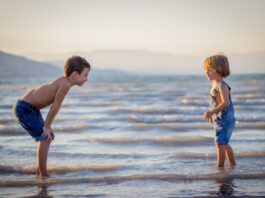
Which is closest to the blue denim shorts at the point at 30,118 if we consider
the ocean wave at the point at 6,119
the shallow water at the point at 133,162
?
the shallow water at the point at 133,162

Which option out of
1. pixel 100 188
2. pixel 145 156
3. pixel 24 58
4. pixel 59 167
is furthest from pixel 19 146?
pixel 24 58

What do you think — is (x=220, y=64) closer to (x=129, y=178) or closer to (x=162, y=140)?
(x=129, y=178)

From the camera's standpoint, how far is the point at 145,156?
619 centimetres

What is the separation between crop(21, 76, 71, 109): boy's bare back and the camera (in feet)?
16.1

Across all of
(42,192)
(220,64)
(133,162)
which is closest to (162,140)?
(133,162)

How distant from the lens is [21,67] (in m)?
79.1

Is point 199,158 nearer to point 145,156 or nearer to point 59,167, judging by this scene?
point 145,156

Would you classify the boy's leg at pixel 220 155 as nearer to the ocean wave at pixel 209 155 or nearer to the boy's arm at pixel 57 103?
the ocean wave at pixel 209 155

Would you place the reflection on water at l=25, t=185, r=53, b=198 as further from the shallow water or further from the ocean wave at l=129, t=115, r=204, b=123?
the ocean wave at l=129, t=115, r=204, b=123

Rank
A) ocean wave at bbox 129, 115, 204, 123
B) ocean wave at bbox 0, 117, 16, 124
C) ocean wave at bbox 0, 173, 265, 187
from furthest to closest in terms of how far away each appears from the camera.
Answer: ocean wave at bbox 0, 117, 16, 124
ocean wave at bbox 129, 115, 204, 123
ocean wave at bbox 0, 173, 265, 187

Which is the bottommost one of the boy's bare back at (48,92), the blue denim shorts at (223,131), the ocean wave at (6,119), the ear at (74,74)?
the blue denim shorts at (223,131)

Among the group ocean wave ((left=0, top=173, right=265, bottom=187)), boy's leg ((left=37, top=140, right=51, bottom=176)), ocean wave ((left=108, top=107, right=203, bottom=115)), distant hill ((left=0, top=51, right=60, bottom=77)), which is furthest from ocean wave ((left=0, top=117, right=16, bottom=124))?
distant hill ((left=0, top=51, right=60, bottom=77))

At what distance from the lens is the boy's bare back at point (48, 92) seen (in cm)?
491

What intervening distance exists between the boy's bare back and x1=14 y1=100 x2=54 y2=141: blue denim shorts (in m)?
0.08
